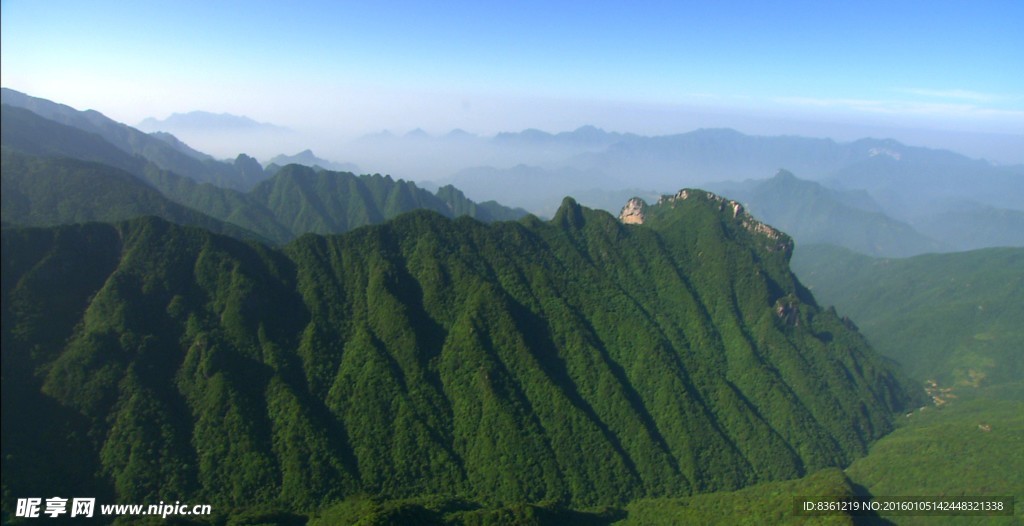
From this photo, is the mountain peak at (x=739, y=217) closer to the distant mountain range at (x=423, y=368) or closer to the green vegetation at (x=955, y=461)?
the distant mountain range at (x=423, y=368)

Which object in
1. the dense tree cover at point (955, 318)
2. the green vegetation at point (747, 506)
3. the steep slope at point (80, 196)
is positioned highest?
the steep slope at point (80, 196)

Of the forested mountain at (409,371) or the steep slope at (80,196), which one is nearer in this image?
the forested mountain at (409,371)

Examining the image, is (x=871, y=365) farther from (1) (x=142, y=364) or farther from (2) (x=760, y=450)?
(1) (x=142, y=364)

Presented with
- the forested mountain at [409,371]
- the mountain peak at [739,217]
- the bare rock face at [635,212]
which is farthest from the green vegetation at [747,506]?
the bare rock face at [635,212]

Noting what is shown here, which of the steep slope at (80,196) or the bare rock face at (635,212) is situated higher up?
the bare rock face at (635,212)

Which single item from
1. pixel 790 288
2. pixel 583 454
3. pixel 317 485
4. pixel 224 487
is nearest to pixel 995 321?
pixel 790 288

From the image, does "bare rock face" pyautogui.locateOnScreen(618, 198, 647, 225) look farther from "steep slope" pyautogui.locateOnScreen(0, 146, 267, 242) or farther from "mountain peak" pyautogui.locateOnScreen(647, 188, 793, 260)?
"steep slope" pyautogui.locateOnScreen(0, 146, 267, 242)

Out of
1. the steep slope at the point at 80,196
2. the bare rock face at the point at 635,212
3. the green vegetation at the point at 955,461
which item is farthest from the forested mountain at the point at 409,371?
the steep slope at the point at 80,196

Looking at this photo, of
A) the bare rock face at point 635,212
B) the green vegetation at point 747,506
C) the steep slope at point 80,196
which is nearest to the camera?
the green vegetation at point 747,506

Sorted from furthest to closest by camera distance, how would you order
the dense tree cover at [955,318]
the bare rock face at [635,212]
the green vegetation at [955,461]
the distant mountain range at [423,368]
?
the bare rock face at [635,212], the dense tree cover at [955,318], the green vegetation at [955,461], the distant mountain range at [423,368]
